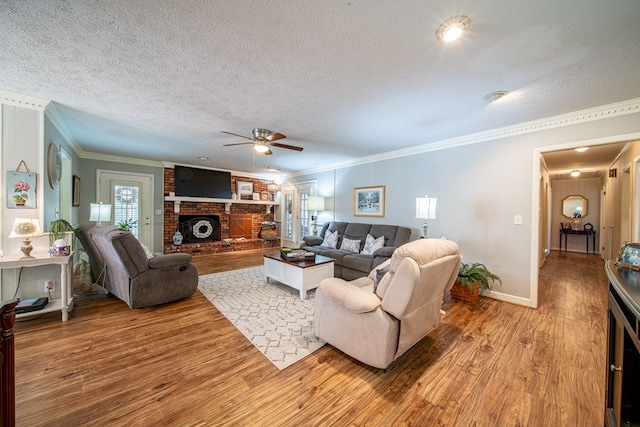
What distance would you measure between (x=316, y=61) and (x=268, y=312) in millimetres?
2630

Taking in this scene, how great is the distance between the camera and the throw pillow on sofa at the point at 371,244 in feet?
13.8

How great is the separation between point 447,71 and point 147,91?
9.32 ft

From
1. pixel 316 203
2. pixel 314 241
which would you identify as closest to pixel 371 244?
pixel 314 241

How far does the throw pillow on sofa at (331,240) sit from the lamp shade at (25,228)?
4019mm

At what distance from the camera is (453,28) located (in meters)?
1.48

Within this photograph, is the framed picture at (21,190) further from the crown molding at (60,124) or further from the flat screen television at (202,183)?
the flat screen television at (202,183)

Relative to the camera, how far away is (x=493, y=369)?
6.18 feet

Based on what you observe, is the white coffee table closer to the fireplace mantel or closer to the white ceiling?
the white ceiling

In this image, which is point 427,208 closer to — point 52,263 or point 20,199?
point 52,263

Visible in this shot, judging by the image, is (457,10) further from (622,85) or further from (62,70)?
(62,70)

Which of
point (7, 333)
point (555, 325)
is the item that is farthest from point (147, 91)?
point (555, 325)

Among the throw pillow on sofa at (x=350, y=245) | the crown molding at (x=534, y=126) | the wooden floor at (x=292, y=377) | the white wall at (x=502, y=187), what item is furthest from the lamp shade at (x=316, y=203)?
the wooden floor at (x=292, y=377)

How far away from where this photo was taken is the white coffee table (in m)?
3.25

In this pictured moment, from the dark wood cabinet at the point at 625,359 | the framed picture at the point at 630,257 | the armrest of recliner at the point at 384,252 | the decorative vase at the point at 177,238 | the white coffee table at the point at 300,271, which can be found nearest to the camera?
the dark wood cabinet at the point at 625,359
